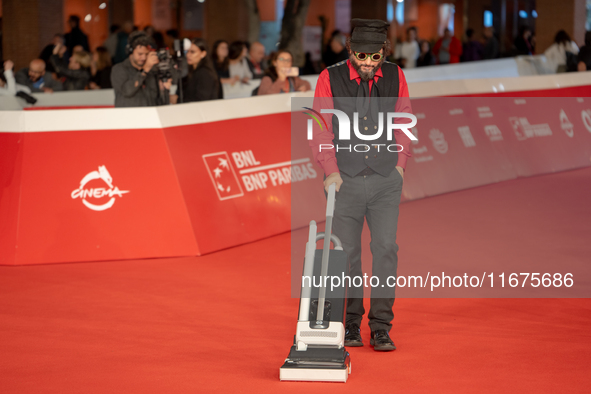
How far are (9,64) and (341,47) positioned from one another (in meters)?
7.47

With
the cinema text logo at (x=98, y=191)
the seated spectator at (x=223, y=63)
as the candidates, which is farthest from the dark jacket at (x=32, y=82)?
the cinema text logo at (x=98, y=191)

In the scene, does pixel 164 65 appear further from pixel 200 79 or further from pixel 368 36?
pixel 368 36

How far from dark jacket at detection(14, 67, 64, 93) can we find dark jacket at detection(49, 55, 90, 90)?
1.11 feet

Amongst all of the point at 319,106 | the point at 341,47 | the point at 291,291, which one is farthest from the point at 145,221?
the point at 341,47

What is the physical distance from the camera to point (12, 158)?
7.48 metres

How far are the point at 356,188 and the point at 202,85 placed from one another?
5.04 metres

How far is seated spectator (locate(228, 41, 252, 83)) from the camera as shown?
45.6ft

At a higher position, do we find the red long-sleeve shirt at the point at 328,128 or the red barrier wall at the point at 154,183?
the red long-sleeve shirt at the point at 328,128

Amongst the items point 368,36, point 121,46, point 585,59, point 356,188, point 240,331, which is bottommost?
point 240,331

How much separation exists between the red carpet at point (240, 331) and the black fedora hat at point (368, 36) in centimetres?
179

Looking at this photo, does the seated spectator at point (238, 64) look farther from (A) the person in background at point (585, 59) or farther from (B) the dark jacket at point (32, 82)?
(A) the person in background at point (585, 59)

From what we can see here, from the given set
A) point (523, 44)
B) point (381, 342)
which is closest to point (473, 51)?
point (523, 44)

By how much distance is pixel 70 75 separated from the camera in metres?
13.9

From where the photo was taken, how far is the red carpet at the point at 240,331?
4.36 metres
